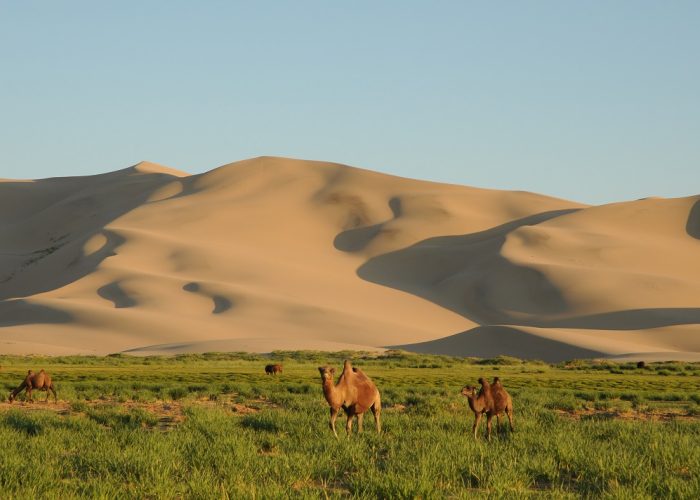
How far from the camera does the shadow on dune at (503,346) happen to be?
75.2 m

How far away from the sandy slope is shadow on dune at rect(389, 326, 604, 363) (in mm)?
201

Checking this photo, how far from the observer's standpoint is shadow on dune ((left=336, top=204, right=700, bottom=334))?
10512cm

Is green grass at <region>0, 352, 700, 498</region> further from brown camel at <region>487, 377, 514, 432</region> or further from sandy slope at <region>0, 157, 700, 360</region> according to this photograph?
sandy slope at <region>0, 157, 700, 360</region>

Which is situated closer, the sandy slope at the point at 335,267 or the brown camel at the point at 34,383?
the brown camel at the point at 34,383

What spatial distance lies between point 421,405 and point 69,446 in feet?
30.8

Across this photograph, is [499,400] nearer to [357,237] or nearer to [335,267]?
[335,267]

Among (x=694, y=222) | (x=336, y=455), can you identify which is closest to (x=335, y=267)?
(x=694, y=222)

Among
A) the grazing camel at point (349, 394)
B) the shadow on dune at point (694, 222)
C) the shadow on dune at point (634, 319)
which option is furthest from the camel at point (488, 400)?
the shadow on dune at point (694, 222)

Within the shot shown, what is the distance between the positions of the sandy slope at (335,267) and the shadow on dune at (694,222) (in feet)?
1.34

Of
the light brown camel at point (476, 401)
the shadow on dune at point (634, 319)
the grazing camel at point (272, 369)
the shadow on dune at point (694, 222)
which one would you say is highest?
the shadow on dune at point (694, 222)

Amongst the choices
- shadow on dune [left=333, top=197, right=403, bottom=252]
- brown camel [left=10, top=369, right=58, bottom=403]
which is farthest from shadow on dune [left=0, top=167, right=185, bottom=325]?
brown camel [left=10, top=369, right=58, bottom=403]

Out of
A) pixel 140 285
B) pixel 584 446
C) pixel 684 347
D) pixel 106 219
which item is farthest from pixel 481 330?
pixel 106 219

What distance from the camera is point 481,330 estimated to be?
86188 mm

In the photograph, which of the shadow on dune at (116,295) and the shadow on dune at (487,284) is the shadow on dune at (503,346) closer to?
the shadow on dune at (487,284)
